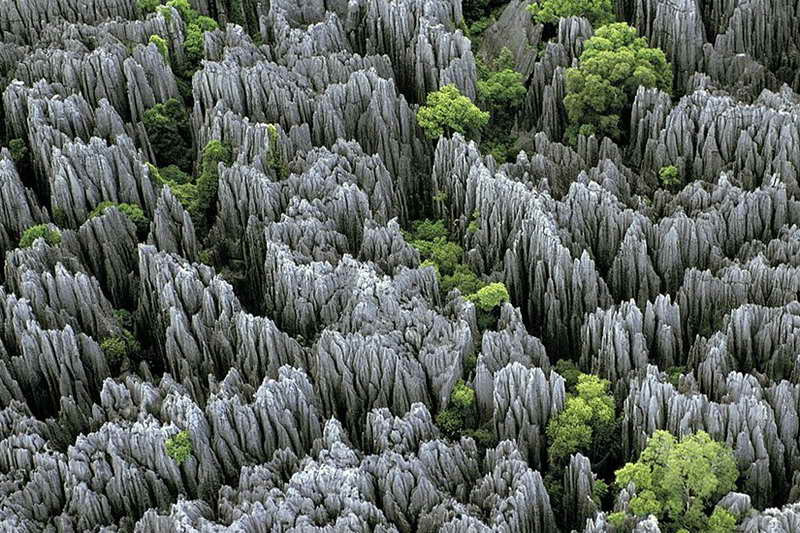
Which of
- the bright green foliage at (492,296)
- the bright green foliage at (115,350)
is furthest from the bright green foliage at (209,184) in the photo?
the bright green foliage at (492,296)

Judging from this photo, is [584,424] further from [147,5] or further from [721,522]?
[147,5]

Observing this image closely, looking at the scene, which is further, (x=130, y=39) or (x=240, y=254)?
(x=130, y=39)

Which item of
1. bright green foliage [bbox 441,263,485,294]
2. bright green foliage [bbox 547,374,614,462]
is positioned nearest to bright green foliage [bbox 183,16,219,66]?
bright green foliage [bbox 441,263,485,294]

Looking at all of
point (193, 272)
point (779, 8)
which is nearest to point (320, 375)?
point (193, 272)

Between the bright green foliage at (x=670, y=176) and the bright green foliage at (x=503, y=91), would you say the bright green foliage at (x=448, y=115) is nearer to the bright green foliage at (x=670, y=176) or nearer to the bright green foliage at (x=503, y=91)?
the bright green foliage at (x=503, y=91)

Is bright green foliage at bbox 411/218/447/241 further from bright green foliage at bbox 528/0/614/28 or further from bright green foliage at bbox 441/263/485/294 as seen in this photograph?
bright green foliage at bbox 528/0/614/28

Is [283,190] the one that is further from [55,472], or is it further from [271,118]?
[55,472]
